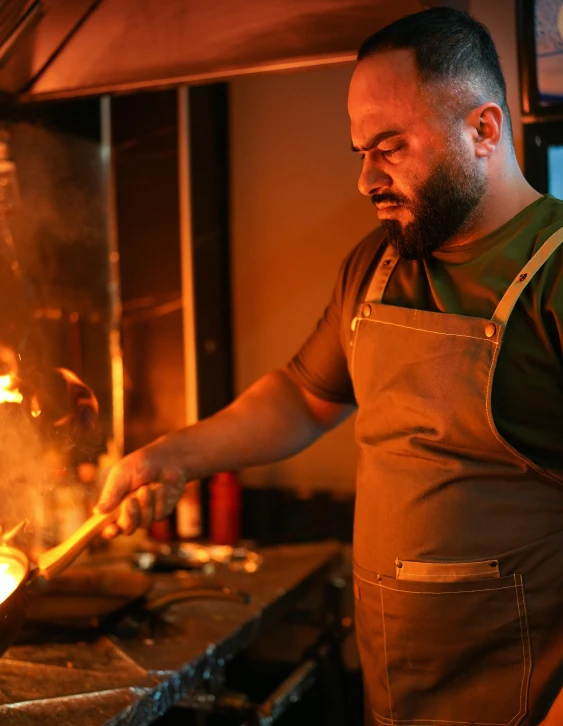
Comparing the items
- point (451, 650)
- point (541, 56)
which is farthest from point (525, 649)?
point (541, 56)

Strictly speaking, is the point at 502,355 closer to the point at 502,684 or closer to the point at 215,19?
the point at 502,684

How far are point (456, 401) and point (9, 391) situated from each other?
795 millimetres

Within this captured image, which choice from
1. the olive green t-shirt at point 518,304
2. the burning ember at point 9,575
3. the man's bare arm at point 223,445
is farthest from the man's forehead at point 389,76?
the burning ember at point 9,575

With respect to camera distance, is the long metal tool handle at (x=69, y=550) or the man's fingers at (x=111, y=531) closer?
the long metal tool handle at (x=69, y=550)

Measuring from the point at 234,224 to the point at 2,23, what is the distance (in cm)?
113

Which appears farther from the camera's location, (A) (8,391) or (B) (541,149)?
(B) (541,149)

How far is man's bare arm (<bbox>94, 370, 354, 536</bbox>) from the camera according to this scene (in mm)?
1425

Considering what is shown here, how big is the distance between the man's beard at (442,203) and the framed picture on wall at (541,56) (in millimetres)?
501

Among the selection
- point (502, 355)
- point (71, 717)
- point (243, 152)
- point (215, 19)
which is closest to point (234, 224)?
point (243, 152)

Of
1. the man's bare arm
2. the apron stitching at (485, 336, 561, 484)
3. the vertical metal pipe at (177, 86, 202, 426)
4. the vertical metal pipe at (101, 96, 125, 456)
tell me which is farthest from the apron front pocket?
the vertical metal pipe at (101, 96, 125, 456)

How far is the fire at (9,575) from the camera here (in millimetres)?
1304

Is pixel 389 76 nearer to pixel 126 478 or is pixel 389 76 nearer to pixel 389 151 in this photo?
pixel 389 151

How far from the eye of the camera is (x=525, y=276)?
1.19m

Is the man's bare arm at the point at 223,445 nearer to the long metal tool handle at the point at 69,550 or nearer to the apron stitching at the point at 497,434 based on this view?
the long metal tool handle at the point at 69,550
